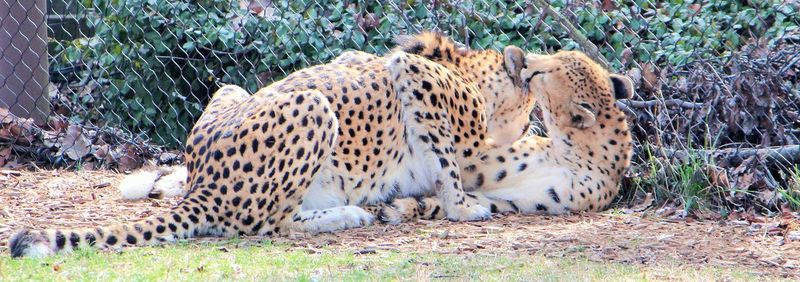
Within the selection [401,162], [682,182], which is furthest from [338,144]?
[682,182]

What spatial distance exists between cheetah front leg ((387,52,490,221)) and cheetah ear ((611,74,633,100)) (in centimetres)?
104

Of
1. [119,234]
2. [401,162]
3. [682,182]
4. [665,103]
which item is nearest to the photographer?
[119,234]

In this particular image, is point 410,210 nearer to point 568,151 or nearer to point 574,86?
point 568,151

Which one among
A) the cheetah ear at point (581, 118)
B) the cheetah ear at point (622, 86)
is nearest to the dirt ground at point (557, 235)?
the cheetah ear at point (581, 118)

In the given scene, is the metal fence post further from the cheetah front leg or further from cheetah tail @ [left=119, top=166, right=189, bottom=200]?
the cheetah front leg

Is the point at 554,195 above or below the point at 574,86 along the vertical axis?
below

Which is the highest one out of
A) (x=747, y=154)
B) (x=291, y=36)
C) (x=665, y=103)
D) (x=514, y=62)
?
(x=291, y=36)

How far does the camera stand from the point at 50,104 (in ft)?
30.0

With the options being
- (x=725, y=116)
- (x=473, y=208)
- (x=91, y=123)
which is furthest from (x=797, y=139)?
(x=91, y=123)

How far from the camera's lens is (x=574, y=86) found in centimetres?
648

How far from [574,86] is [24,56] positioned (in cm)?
420

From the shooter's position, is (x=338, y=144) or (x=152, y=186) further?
(x=152, y=186)

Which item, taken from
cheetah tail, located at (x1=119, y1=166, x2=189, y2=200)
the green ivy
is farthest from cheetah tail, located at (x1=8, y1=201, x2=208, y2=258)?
the green ivy

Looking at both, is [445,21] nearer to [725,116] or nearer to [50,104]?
[725,116]
